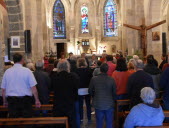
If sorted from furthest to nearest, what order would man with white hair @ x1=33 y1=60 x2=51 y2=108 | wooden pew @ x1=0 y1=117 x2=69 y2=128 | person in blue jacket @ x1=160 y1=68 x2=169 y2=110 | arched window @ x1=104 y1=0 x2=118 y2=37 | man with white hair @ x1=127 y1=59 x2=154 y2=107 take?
arched window @ x1=104 y1=0 x2=118 y2=37 < man with white hair @ x1=33 y1=60 x2=51 y2=108 < person in blue jacket @ x1=160 y1=68 x2=169 y2=110 < man with white hair @ x1=127 y1=59 x2=154 y2=107 < wooden pew @ x1=0 y1=117 x2=69 y2=128

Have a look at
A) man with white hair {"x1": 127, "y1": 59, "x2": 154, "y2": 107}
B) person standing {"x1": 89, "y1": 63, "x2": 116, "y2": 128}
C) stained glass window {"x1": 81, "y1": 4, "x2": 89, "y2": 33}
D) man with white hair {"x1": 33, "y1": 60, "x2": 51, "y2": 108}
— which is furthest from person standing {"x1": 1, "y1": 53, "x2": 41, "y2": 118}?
stained glass window {"x1": 81, "y1": 4, "x2": 89, "y2": 33}

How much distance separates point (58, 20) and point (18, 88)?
22.4 m

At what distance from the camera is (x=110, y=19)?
2634 centimetres

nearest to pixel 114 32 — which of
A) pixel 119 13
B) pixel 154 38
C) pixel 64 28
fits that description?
pixel 119 13

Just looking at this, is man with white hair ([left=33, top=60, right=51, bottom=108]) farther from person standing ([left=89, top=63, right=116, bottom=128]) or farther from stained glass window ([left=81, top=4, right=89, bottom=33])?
stained glass window ([left=81, top=4, right=89, bottom=33])

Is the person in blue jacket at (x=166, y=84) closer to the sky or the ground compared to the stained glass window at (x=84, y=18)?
closer to the ground

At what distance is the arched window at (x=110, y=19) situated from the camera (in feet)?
85.6

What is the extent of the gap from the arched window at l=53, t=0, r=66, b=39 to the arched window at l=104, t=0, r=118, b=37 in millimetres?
4134

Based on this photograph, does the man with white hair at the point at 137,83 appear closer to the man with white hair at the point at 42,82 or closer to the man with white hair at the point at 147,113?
the man with white hair at the point at 147,113

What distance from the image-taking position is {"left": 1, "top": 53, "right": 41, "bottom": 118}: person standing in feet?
15.5

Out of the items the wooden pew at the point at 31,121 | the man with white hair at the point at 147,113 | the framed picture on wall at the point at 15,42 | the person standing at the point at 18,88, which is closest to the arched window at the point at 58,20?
the framed picture on wall at the point at 15,42

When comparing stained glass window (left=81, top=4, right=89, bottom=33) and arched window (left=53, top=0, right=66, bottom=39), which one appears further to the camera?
stained glass window (left=81, top=4, right=89, bottom=33)

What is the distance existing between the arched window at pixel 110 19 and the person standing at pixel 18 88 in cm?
2186

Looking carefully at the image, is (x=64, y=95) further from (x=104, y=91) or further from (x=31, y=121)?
(x=104, y=91)
